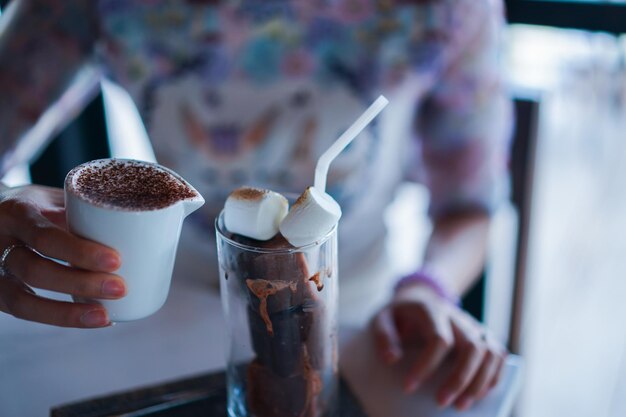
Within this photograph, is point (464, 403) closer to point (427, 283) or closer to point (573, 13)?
point (427, 283)

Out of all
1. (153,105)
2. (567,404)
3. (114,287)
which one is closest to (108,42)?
(153,105)

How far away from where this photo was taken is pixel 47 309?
552 millimetres

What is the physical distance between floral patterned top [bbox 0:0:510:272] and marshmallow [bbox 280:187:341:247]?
20.3 inches

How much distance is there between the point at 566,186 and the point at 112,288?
2.41 metres

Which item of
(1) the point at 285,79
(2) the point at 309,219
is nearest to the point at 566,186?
(1) the point at 285,79

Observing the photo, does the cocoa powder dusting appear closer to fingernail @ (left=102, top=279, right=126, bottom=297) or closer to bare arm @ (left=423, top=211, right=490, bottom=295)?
fingernail @ (left=102, top=279, right=126, bottom=297)

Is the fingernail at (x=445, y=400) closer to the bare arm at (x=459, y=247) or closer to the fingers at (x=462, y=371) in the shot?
the fingers at (x=462, y=371)

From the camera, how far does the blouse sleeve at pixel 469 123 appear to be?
1.07 meters

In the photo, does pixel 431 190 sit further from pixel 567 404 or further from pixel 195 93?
pixel 567 404

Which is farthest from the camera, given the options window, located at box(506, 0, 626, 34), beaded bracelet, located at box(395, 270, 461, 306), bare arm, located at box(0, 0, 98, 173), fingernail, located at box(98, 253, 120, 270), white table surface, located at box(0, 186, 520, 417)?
window, located at box(506, 0, 626, 34)

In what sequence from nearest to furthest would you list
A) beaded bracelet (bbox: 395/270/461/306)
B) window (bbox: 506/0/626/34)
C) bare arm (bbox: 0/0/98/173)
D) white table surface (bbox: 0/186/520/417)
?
white table surface (bbox: 0/186/520/417), beaded bracelet (bbox: 395/270/461/306), bare arm (bbox: 0/0/98/173), window (bbox: 506/0/626/34)

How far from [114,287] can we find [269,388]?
0.61 feet

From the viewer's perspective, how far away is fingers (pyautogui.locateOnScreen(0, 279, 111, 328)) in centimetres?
52

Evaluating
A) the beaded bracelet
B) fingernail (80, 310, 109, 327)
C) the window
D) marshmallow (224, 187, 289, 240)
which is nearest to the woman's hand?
fingernail (80, 310, 109, 327)
